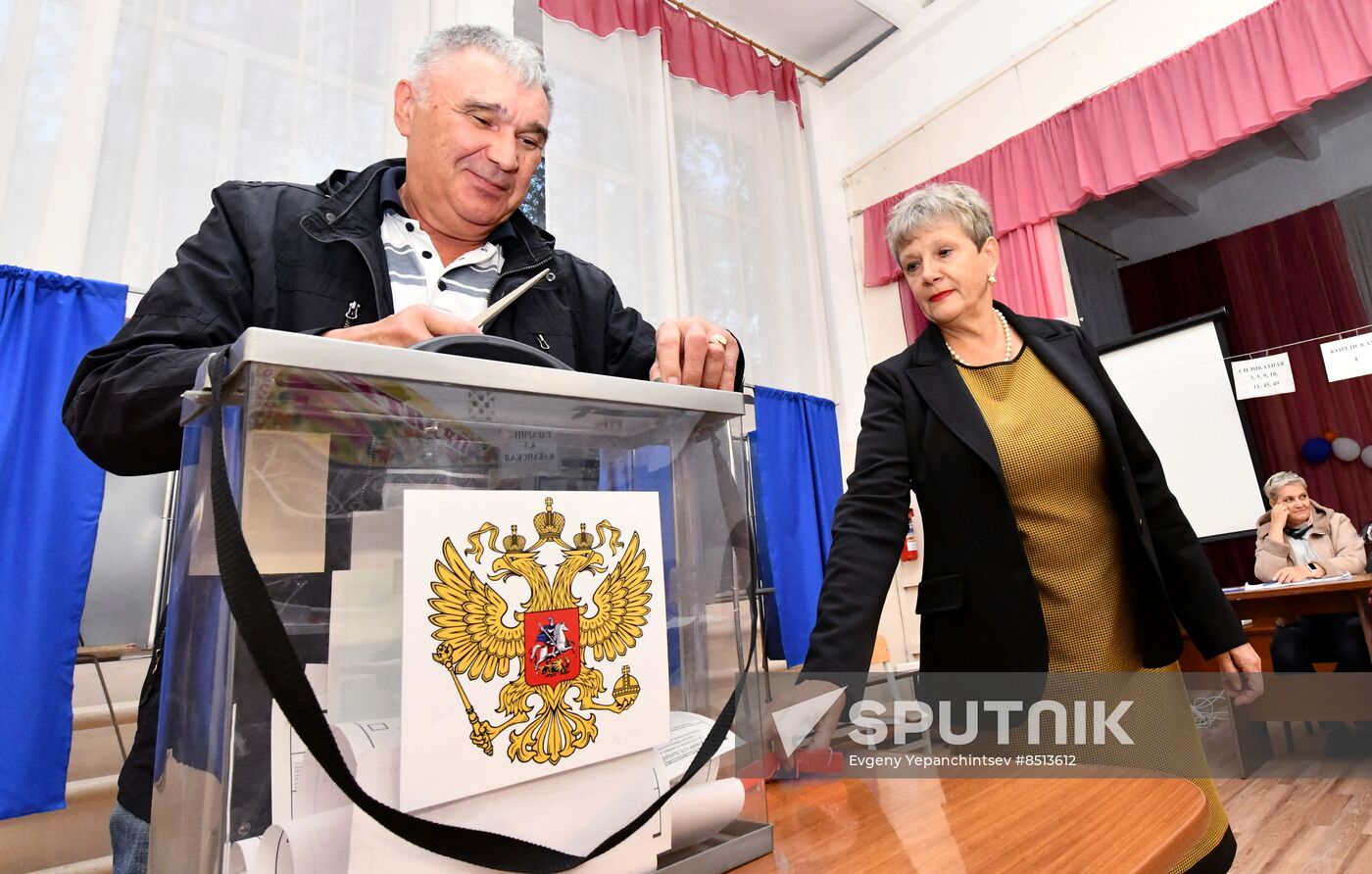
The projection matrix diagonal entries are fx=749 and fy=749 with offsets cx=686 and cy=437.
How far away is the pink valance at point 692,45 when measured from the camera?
11.7ft

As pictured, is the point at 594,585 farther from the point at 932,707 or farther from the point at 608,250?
the point at 608,250

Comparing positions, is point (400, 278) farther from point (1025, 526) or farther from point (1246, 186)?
point (1246, 186)

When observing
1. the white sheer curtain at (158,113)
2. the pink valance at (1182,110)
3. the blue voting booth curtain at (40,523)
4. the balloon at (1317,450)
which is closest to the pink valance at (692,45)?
the white sheer curtain at (158,113)

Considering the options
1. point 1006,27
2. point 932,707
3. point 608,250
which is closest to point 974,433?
point 932,707

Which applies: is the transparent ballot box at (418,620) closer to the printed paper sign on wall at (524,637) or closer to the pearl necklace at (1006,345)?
the printed paper sign on wall at (524,637)

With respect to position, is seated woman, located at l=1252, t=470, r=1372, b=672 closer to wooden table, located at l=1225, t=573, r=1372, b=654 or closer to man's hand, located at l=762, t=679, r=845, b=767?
wooden table, located at l=1225, t=573, r=1372, b=654

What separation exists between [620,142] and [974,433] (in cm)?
297

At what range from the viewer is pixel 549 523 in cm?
34

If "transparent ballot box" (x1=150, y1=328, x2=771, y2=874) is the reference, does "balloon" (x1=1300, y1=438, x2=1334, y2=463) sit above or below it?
above

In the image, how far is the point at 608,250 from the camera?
3410mm

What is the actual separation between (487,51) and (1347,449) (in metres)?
6.43

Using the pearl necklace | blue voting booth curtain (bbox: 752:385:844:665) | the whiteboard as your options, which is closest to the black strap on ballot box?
the pearl necklace

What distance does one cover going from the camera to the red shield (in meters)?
0.33

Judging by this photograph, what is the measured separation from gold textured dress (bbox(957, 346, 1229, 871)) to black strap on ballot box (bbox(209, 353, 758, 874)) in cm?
89
